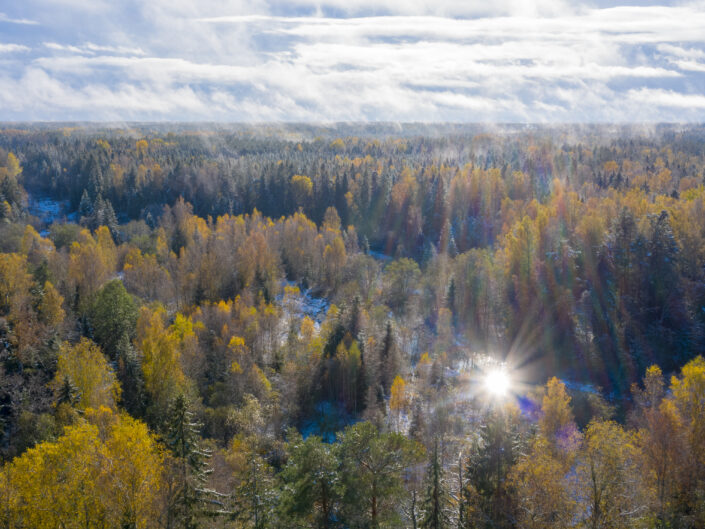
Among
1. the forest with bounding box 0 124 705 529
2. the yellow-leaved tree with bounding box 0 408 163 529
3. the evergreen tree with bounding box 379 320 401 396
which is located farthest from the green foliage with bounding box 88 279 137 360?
the yellow-leaved tree with bounding box 0 408 163 529

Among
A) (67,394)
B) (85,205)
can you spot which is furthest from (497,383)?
(85,205)

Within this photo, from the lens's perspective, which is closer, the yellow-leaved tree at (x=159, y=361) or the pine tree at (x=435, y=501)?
the pine tree at (x=435, y=501)

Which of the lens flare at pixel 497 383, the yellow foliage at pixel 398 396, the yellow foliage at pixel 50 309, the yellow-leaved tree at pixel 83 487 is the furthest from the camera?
→ the lens flare at pixel 497 383

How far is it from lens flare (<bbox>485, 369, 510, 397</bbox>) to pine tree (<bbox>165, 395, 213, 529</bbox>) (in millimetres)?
37646

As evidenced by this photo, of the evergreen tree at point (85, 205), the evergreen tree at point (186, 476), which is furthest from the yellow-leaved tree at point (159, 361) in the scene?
the evergreen tree at point (85, 205)

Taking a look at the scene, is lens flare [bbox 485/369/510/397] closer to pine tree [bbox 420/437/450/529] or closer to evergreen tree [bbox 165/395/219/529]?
pine tree [bbox 420/437/450/529]

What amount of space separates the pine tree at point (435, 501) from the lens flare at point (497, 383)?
31.4 m

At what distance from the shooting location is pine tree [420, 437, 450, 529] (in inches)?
938

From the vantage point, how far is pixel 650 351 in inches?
2351

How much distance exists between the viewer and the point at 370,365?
52.6m

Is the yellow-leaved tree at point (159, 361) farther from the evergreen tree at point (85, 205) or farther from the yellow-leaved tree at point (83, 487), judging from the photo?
the evergreen tree at point (85, 205)

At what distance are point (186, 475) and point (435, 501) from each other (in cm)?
1245

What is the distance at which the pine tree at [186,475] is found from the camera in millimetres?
23344

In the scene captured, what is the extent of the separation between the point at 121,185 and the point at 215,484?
431 feet
